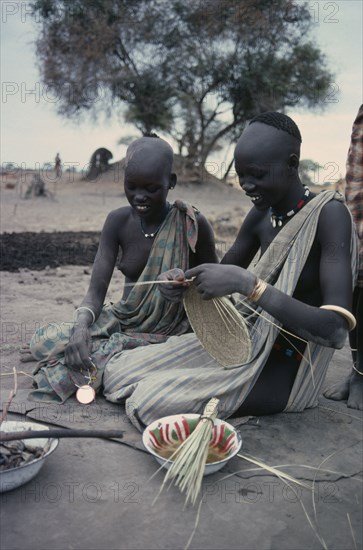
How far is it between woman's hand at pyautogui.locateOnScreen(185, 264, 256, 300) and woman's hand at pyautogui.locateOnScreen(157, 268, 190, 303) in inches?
6.8

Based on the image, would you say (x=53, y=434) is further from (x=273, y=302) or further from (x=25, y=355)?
(x=25, y=355)

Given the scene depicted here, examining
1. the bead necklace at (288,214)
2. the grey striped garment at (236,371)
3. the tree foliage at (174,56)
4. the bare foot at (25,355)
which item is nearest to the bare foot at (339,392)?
the grey striped garment at (236,371)

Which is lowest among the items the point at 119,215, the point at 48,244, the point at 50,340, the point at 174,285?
the point at 48,244

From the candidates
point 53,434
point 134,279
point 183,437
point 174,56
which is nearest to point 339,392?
point 183,437

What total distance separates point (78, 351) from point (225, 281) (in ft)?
3.03

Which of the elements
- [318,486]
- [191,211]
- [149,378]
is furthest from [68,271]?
[318,486]

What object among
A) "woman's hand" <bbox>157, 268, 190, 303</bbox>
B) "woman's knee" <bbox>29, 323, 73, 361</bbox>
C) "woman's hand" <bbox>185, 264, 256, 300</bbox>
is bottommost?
"woman's knee" <bbox>29, 323, 73, 361</bbox>

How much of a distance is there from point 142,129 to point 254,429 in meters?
21.8

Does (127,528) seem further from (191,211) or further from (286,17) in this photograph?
(286,17)

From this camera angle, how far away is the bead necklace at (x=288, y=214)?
2.73 meters

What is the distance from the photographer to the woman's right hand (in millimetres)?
2871

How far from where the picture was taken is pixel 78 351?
2883 millimetres

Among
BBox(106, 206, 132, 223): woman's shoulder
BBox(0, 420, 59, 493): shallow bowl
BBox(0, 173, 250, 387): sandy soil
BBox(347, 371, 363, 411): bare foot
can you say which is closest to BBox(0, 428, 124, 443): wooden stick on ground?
BBox(0, 420, 59, 493): shallow bowl

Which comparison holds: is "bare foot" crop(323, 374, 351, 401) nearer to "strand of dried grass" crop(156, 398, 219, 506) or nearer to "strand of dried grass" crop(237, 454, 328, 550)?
"strand of dried grass" crop(237, 454, 328, 550)
